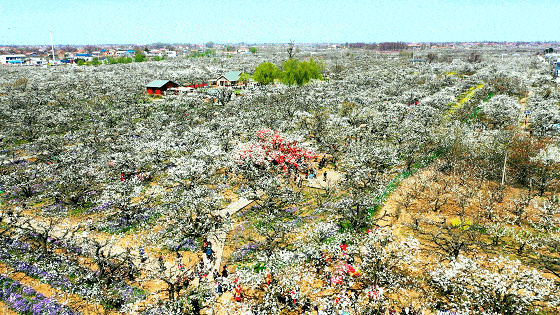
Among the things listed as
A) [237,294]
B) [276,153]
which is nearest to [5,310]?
[237,294]

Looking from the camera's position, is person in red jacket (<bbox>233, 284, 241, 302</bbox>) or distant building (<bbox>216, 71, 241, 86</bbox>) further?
distant building (<bbox>216, 71, 241, 86</bbox>)

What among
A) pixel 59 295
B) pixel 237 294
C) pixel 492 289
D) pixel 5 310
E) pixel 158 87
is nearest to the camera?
pixel 492 289

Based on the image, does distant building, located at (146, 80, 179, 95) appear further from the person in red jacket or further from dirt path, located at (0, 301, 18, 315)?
the person in red jacket

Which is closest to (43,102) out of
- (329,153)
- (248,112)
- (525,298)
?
(248,112)

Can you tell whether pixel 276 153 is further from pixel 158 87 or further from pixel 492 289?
pixel 158 87

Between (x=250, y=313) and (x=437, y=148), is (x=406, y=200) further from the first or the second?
(x=250, y=313)

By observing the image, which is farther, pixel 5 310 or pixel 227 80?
pixel 227 80

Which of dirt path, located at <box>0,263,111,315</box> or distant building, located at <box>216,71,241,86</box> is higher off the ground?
distant building, located at <box>216,71,241,86</box>

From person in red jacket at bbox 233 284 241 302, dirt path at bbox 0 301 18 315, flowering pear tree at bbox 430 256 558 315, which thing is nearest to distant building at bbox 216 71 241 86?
dirt path at bbox 0 301 18 315

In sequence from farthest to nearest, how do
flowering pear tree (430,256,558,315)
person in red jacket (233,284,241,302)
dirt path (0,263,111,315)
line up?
person in red jacket (233,284,241,302)
dirt path (0,263,111,315)
flowering pear tree (430,256,558,315)

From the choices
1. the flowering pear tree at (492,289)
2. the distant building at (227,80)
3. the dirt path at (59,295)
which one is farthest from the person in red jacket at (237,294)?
the distant building at (227,80)

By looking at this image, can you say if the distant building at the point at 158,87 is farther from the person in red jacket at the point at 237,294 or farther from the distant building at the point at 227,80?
the person in red jacket at the point at 237,294
